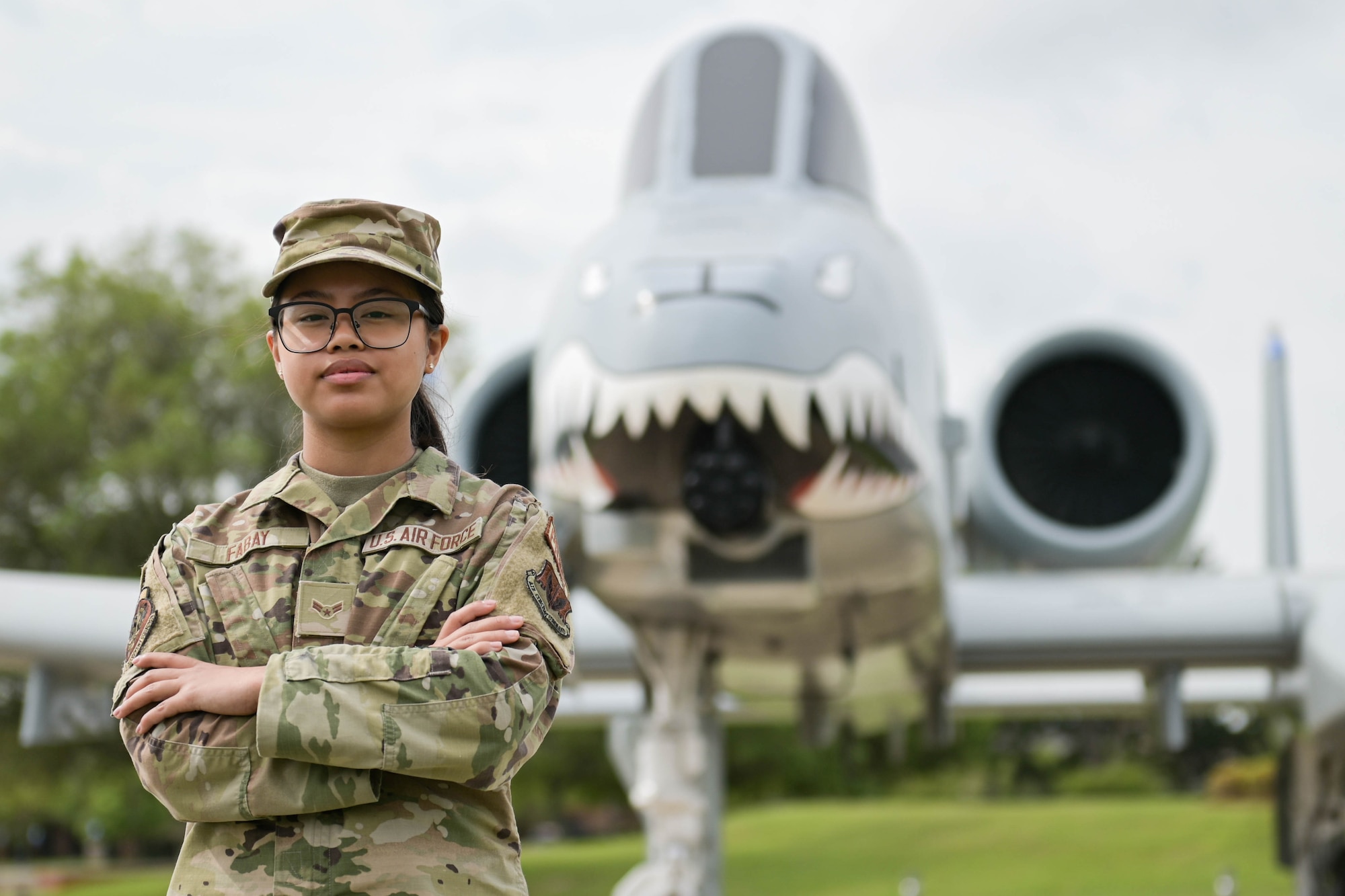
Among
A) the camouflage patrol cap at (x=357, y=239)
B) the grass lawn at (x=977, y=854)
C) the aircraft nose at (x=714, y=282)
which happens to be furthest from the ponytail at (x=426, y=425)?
the grass lawn at (x=977, y=854)

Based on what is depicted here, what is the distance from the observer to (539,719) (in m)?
1.33

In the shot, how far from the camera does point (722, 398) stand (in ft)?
14.5

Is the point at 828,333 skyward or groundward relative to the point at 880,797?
skyward

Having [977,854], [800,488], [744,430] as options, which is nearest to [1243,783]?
[977,854]

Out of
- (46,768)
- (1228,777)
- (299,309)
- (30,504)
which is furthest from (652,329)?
(1228,777)

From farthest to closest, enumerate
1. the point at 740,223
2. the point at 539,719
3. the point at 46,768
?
the point at 46,768 < the point at 740,223 < the point at 539,719

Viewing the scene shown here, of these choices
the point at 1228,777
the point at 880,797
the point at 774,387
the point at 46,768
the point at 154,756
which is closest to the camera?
the point at 154,756

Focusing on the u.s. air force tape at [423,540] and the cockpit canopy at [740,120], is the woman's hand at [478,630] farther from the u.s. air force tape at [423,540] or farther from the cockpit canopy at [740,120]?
the cockpit canopy at [740,120]

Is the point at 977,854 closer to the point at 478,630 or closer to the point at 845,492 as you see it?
the point at 845,492

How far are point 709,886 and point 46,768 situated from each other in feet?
41.5

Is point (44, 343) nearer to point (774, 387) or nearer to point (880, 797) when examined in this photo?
point (774, 387)

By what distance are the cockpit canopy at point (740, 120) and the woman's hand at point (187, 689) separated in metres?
4.31

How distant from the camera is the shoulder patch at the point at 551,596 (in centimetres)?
134

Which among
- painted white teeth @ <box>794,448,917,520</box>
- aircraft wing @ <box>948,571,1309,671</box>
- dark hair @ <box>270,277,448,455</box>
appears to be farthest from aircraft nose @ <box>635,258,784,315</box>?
aircraft wing @ <box>948,571,1309,671</box>
